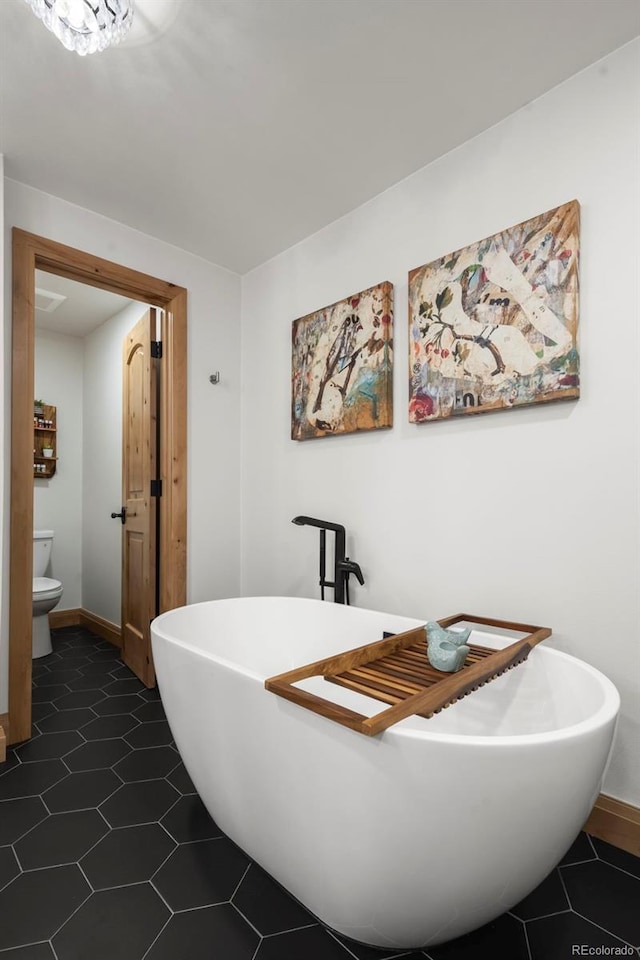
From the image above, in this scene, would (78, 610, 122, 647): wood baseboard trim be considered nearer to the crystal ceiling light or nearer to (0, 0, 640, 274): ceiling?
(0, 0, 640, 274): ceiling

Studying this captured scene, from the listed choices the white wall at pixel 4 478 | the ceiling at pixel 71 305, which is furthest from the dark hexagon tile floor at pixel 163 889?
the ceiling at pixel 71 305

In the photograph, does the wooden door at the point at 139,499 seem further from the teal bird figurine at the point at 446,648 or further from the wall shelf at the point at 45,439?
the teal bird figurine at the point at 446,648

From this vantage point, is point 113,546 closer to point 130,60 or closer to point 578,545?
point 130,60

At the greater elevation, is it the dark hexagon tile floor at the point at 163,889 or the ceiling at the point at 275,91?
the ceiling at the point at 275,91

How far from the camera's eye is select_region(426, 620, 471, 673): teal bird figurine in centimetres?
135

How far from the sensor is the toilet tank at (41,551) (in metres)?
3.47

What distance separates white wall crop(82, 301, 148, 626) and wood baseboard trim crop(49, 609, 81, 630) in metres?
0.14

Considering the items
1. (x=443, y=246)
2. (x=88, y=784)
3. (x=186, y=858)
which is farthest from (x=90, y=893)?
(x=443, y=246)

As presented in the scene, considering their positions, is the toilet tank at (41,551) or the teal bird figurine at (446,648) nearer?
the teal bird figurine at (446,648)

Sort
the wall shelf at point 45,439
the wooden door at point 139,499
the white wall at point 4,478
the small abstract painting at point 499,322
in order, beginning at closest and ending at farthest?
1. the small abstract painting at point 499,322
2. the white wall at point 4,478
3. the wooden door at point 139,499
4. the wall shelf at point 45,439

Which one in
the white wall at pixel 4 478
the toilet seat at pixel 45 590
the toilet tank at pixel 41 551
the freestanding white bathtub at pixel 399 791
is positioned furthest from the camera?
the toilet tank at pixel 41 551

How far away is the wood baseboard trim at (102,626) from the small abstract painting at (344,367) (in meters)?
2.08

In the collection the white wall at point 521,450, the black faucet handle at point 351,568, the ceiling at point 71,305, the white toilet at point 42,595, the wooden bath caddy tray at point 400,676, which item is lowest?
the white toilet at point 42,595

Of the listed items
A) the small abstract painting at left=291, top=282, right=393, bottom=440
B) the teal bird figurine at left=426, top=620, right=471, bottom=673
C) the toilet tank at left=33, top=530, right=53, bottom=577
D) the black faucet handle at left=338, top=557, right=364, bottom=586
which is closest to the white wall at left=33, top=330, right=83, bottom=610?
the toilet tank at left=33, top=530, right=53, bottom=577
